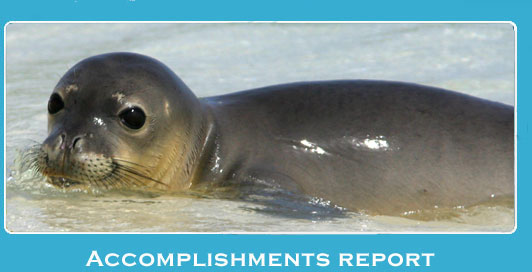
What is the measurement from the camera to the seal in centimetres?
576

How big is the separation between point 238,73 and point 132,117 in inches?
137

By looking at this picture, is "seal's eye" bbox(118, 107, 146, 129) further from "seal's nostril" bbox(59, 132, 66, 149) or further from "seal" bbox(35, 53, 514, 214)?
"seal's nostril" bbox(59, 132, 66, 149)

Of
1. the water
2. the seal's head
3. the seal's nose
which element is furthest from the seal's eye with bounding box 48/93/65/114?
the water

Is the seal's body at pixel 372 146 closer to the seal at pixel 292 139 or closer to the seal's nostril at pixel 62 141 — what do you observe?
the seal at pixel 292 139

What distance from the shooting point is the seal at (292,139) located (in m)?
5.76

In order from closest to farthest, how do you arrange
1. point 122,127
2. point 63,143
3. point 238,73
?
point 63,143, point 122,127, point 238,73

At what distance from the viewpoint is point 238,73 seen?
9.18 m

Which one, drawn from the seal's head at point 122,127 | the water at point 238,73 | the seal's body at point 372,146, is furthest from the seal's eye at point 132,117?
the seal's body at point 372,146

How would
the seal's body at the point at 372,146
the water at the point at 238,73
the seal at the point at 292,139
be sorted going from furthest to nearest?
the seal's body at the point at 372,146 → the seal at the point at 292,139 → the water at the point at 238,73

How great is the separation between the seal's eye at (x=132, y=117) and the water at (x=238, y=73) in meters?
0.40

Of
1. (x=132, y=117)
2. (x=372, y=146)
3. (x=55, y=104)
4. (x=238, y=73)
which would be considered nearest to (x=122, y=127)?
(x=132, y=117)

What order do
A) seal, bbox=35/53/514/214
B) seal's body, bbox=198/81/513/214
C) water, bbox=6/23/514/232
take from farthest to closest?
1. seal's body, bbox=198/81/513/214
2. seal, bbox=35/53/514/214
3. water, bbox=6/23/514/232

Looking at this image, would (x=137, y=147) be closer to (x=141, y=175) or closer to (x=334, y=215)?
(x=141, y=175)

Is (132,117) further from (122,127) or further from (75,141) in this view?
(75,141)
